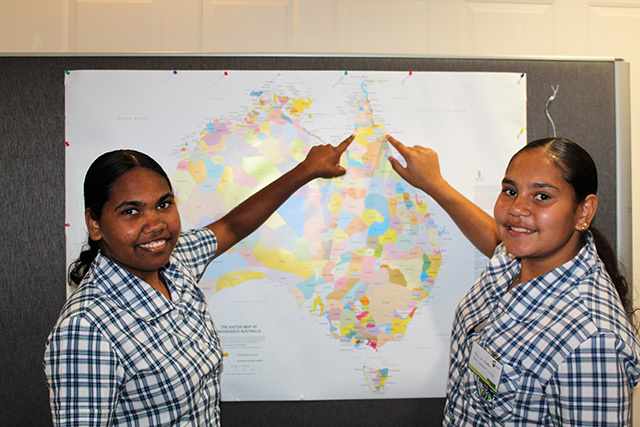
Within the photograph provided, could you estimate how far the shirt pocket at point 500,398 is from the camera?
1075mm

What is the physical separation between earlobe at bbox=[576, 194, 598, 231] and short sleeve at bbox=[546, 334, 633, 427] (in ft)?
0.98

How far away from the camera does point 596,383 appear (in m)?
0.95

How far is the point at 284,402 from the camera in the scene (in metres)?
1.70

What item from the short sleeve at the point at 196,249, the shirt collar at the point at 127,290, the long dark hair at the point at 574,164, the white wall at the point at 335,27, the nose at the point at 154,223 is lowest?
the shirt collar at the point at 127,290

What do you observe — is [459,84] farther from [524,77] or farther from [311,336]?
[311,336]

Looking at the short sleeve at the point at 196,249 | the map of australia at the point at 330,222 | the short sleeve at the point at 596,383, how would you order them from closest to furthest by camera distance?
1. the short sleeve at the point at 596,383
2. the short sleeve at the point at 196,249
3. the map of australia at the point at 330,222

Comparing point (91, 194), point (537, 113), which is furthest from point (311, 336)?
A: point (537, 113)

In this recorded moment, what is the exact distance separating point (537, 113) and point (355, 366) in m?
1.27

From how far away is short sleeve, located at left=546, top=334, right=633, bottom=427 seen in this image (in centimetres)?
95

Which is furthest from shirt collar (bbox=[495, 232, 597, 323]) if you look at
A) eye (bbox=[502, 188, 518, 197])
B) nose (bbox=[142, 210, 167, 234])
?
nose (bbox=[142, 210, 167, 234])

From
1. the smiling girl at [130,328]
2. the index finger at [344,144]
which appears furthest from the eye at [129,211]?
the index finger at [344,144]

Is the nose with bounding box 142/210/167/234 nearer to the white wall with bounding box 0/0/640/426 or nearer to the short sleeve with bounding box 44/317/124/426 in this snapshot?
the short sleeve with bounding box 44/317/124/426

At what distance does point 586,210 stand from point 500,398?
0.54 meters

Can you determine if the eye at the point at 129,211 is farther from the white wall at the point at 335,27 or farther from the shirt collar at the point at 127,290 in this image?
the white wall at the point at 335,27
